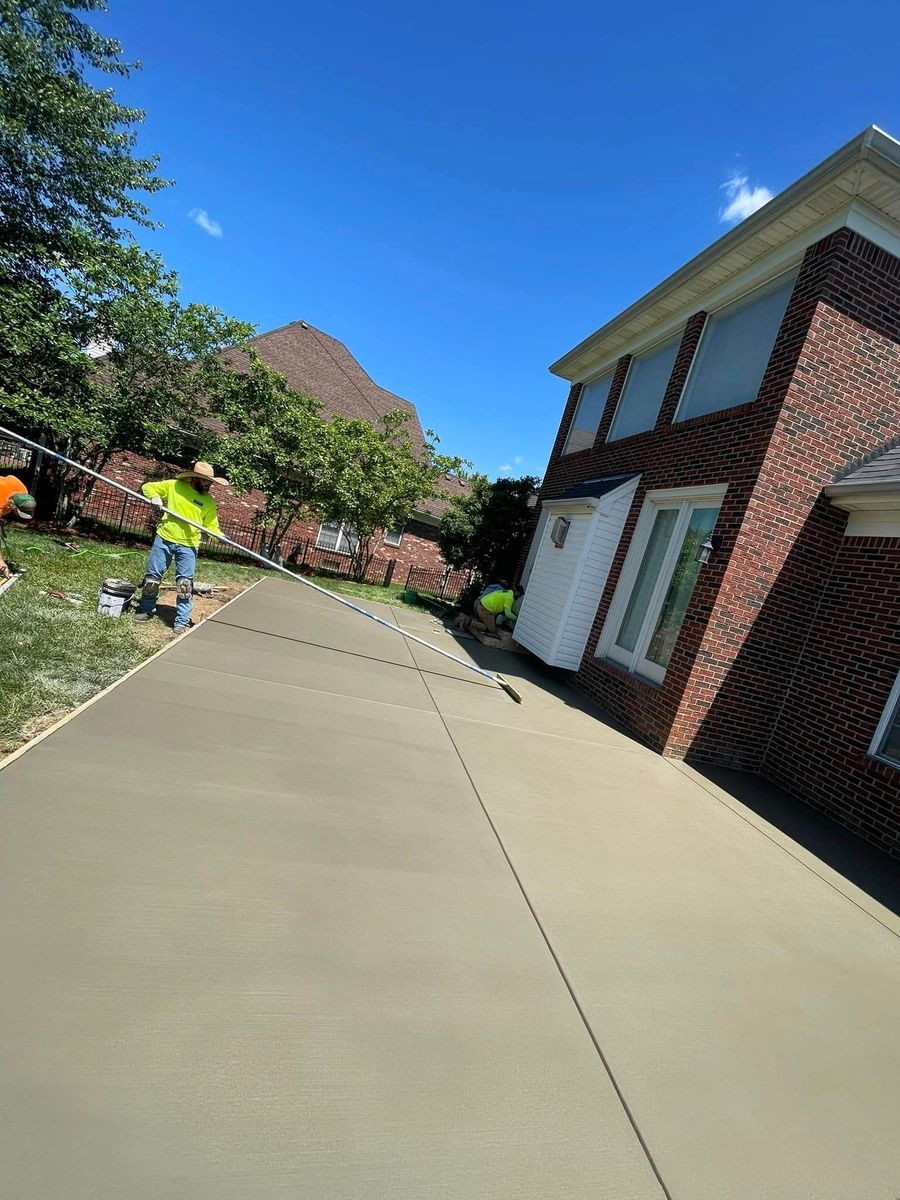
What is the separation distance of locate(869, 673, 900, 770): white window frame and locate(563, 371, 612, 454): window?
6.55 meters

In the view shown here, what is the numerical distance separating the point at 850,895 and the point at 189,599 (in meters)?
6.10

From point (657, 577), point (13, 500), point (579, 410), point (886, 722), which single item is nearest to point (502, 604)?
point (657, 577)

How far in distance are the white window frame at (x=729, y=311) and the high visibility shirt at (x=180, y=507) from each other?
19.1ft

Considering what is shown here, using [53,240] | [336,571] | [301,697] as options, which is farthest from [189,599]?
[336,571]

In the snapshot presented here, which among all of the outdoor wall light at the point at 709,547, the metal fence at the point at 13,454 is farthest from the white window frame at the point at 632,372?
the metal fence at the point at 13,454

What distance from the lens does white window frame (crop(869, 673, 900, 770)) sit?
5.21 m

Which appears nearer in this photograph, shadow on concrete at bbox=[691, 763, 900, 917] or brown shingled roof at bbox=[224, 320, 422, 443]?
shadow on concrete at bbox=[691, 763, 900, 917]

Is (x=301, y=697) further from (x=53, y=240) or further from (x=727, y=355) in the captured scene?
(x=53, y=240)

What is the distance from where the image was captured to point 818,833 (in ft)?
16.9

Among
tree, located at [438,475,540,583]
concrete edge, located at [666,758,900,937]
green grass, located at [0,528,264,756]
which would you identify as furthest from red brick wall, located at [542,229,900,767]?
tree, located at [438,475,540,583]

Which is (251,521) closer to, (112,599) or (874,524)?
(112,599)

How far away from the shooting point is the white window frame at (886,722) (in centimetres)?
521

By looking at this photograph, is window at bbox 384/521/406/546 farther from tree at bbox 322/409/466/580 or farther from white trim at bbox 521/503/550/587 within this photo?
white trim at bbox 521/503/550/587

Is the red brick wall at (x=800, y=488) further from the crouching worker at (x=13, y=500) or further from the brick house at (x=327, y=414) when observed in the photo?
the brick house at (x=327, y=414)
